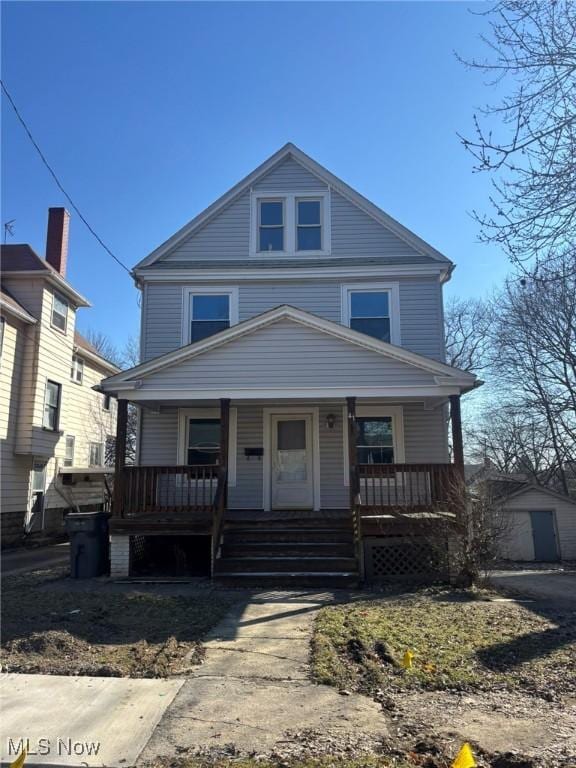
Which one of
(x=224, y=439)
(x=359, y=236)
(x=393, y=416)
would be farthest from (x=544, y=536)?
(x=224, y=439)

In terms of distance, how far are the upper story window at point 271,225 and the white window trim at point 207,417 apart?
419 centimetres

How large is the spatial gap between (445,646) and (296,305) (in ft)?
27.3

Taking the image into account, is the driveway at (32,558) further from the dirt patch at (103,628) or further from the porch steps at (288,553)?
the porch steps at (288,553)

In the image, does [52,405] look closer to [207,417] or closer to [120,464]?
[207,417]

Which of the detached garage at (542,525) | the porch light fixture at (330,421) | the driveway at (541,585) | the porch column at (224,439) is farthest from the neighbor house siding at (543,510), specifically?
the porch column at (224,439)

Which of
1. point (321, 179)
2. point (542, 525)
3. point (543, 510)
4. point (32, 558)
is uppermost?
point (321, 179)

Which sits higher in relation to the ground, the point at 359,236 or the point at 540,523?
the point at 359,236

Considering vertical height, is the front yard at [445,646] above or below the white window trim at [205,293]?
below

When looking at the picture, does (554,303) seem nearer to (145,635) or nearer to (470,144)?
(470,144)

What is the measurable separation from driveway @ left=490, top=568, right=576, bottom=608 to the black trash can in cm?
699

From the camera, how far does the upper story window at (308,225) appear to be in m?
12.8

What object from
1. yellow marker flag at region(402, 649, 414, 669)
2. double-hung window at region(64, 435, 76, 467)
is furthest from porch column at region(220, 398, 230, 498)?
double-hung window at region(64, 435, 76, 467)

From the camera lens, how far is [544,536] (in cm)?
1683

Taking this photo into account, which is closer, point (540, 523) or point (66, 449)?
point (540, 523)
